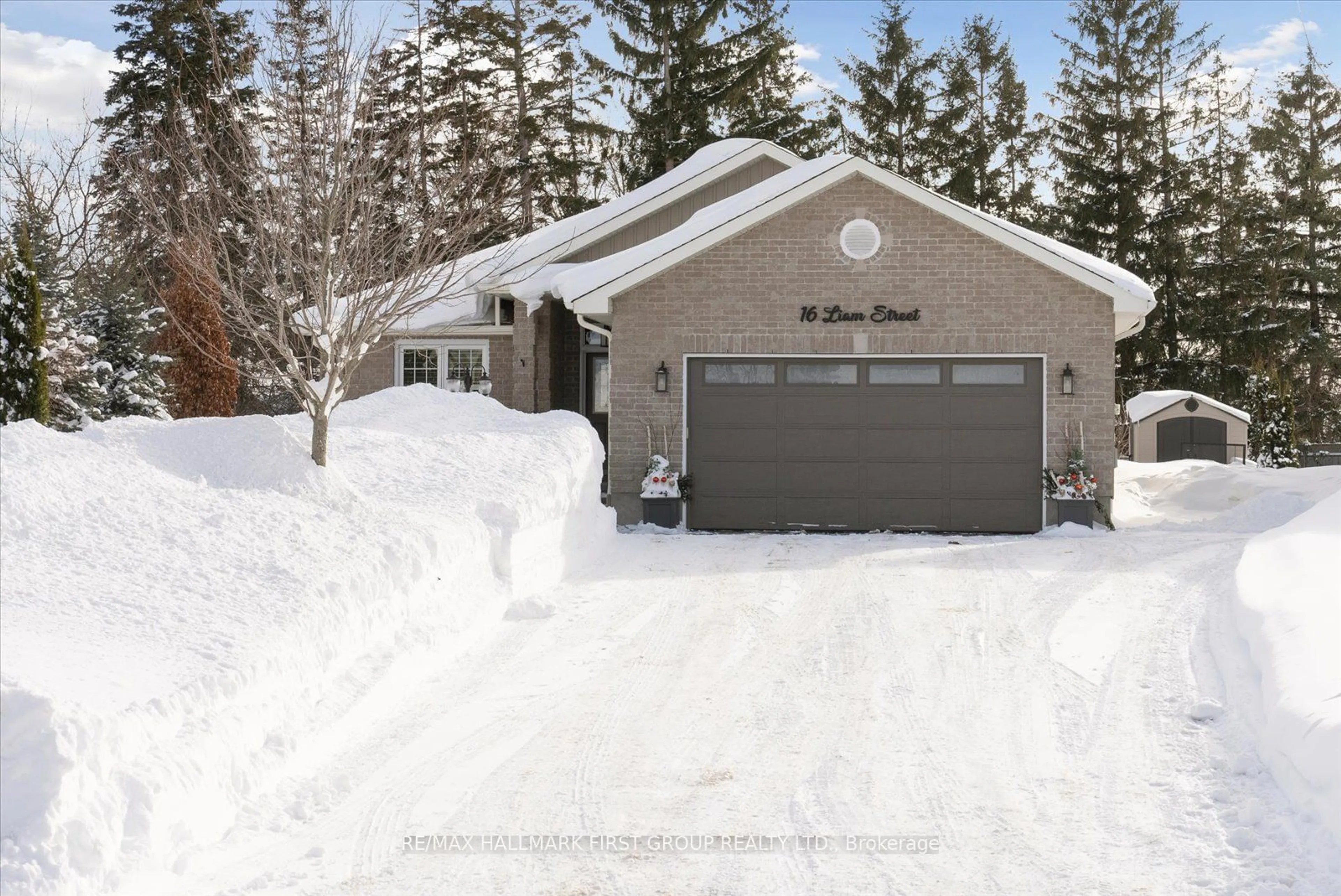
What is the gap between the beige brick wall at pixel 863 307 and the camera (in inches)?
533

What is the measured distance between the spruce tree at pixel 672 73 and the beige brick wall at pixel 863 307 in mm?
15287

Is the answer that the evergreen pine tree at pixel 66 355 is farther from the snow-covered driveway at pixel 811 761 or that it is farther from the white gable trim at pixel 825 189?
the snow-covered driveway at pixel 811 761

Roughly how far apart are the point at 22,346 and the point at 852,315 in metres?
9.51

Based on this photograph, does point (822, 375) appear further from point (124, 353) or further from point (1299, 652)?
point (124, 353)

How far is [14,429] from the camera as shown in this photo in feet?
22.5

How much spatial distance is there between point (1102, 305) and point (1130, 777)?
9675 millimetres

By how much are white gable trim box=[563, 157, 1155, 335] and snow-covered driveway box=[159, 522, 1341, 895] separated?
528cm

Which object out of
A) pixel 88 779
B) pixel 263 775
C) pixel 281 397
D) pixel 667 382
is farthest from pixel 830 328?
pixel 281 397

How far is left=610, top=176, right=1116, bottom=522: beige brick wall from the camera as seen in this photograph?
13.5m

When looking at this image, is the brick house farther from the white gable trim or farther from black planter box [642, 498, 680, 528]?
black planter box [642, 498, 680, 528]

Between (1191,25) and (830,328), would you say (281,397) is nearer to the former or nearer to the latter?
(830,328)

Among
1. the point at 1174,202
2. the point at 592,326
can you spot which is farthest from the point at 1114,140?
the point at 592,326

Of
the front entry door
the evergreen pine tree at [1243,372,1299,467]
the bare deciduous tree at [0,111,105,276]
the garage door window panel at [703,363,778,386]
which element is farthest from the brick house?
the bare deciduous tree at [0,111,105,276]

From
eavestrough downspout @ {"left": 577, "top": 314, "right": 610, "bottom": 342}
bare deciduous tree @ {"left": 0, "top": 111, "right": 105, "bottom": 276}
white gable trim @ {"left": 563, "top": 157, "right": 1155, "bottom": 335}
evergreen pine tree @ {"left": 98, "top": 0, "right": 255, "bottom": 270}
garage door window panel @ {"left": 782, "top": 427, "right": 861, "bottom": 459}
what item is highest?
evergreen pine tree @ {"left": 98, "top": 0, "right": 255, "bottom": 270}
